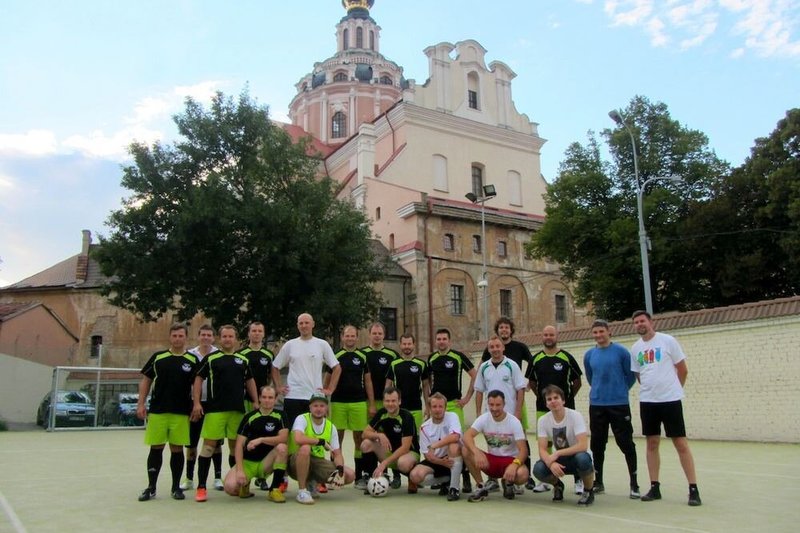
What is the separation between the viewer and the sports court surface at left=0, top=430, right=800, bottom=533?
610cm

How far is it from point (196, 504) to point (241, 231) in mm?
19108

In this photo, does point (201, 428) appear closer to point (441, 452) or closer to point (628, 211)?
point (441, 452)

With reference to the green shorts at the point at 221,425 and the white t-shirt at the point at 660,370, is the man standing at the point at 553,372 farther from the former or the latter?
the green shorts at the point at 221,425

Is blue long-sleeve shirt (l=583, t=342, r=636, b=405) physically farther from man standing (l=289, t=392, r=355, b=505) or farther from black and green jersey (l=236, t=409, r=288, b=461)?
black and green jersey (l=236, t=409, r=288, b=461)

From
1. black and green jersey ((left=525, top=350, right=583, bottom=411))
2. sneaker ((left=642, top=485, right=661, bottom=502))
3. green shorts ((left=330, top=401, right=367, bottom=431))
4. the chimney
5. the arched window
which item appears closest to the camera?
sneaker ((left=642, top=485, right=661, bottom=502))

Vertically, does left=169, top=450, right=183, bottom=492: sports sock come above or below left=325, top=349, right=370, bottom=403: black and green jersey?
below

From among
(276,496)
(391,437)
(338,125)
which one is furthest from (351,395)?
(338,125)

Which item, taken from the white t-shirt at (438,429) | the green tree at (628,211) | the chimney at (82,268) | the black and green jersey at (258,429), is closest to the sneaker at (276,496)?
the black and green jersey at (258,429)

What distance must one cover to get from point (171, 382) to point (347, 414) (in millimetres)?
2453

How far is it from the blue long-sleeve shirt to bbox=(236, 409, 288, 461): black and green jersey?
370 centimetres

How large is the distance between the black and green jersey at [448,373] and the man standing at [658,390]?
7.78 ft

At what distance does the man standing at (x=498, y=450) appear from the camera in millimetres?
7711

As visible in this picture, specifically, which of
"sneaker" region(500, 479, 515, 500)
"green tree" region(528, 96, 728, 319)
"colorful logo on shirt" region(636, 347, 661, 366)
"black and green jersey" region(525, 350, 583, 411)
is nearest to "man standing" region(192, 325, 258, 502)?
"sneaker" region(500, 479, 515, 500)

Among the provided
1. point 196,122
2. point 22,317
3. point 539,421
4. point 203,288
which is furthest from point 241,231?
point 539,421
